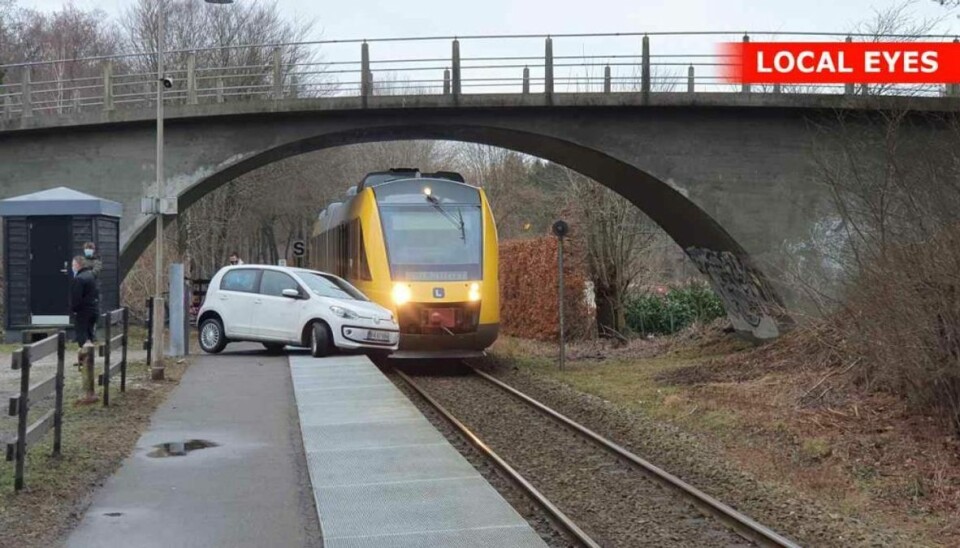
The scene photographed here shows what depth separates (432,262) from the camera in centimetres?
1778

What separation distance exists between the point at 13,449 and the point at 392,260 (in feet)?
35.9

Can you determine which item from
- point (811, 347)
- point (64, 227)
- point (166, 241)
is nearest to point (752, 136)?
point (811, 347)

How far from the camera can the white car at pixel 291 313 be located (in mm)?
17156

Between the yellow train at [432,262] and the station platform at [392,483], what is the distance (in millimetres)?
4948

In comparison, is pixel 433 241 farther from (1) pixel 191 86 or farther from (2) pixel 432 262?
(1) pixel 191 86

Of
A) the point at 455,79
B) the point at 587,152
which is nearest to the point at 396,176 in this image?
the point at 455,79

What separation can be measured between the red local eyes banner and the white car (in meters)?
8.47

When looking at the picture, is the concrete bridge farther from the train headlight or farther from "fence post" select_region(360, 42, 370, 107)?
the train headlight

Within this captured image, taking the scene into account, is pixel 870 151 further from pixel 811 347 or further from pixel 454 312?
pixel 454 312

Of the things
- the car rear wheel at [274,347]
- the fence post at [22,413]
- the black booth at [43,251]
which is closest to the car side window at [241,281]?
the car rear wheel at [274,347]

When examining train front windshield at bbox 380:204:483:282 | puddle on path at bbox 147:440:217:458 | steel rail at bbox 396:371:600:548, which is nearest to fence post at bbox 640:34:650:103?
train front windshield at bbox 380:204:483:282

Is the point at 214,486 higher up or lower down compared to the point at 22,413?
lower down

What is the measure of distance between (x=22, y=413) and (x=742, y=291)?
617 inches

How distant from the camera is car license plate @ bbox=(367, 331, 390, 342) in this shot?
1706 centimetres
